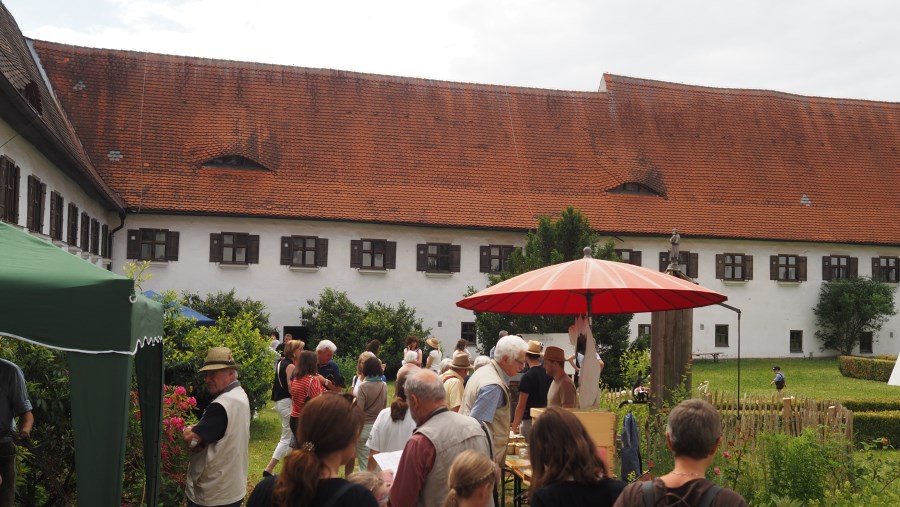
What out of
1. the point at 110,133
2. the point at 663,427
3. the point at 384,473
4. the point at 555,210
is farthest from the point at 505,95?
the point at 384,473

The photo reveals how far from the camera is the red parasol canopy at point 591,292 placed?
24.0ft

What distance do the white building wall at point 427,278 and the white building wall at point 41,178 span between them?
13.5 ft

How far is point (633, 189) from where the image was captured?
3488 cm

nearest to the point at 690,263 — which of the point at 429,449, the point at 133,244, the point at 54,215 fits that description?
the point at 133,244

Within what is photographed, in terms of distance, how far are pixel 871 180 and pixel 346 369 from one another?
25.0m

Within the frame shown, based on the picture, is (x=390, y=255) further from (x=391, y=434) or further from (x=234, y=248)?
(x=391, y=434)

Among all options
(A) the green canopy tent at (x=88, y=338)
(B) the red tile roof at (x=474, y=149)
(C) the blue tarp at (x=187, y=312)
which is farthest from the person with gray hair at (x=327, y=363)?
(B) the red tile roof at (x=474, y=149)

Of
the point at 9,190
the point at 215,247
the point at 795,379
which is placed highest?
the point at 9,190

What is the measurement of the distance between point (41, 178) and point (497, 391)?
594 inches

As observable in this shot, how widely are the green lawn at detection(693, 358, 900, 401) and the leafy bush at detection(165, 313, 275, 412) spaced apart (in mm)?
11752

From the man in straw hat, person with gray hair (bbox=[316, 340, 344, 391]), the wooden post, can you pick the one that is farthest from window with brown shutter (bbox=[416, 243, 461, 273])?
the man in straw hat

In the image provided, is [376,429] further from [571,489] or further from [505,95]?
[505,95]

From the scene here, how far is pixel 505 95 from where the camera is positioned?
122 feet

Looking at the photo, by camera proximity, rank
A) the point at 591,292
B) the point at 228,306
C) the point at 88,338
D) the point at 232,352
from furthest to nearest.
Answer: the point at 228,306 → the point at 232,352 → the point at 591,292 → the point at 88,338
